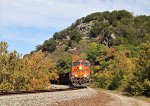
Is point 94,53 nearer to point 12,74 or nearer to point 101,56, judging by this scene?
point 101,56

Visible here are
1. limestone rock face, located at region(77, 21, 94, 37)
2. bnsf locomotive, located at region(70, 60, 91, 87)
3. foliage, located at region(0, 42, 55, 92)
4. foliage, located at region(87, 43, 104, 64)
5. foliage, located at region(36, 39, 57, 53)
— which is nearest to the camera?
foliage, located at region(0, 42, 55, 92)

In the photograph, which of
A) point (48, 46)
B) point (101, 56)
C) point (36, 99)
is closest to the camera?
point (36, 99)

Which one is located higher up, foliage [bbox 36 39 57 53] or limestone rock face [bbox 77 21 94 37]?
limestone rock face [bbox 77 21 94 37]

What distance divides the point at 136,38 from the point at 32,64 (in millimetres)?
80464

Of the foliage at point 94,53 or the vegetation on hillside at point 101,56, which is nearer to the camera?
the vegetation on hillside at point 101,56

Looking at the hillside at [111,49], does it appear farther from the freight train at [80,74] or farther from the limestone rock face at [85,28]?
the freight train at [80,74]

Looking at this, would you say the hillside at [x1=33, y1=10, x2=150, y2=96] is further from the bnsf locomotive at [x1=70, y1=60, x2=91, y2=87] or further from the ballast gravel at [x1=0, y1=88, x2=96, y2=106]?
the ballast gravel at [x1=0, y1=88, x2=96, y2=106]

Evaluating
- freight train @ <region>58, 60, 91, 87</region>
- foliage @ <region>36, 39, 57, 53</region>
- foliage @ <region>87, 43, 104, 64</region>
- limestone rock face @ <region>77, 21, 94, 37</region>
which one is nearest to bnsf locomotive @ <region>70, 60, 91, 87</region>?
freight train @ <region>58, 60, 91, 87</region>

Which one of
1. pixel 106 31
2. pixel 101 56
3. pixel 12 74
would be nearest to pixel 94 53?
pixel 101 56

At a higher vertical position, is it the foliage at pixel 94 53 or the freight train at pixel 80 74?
the foliage at pixel 94 53

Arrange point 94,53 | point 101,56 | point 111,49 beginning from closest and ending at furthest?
point 111,49 → point 101,56 → point 94,53

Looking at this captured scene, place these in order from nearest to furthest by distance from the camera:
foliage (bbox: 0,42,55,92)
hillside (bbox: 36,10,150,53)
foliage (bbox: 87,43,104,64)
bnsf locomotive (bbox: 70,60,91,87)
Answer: foliage (bbox: 0,42,55,92)
bnsf locomotive (bbox: 70,60,91,87)
foliage (bbox: 87,43,104,64)
hillside (bbox: 36,10,150,53)

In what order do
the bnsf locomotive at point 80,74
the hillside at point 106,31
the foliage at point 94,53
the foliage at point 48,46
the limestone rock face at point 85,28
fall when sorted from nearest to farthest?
the bnsf locomotive at point 80,74 → the foliage at point 94,53 → the hillside at point 106,31 → the foliage at point 48,46 → the limestone rock face at point 85,28

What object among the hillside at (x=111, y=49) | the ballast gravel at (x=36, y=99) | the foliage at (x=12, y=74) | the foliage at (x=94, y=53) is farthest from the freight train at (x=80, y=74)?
the foliage at (x=94, y=53)
